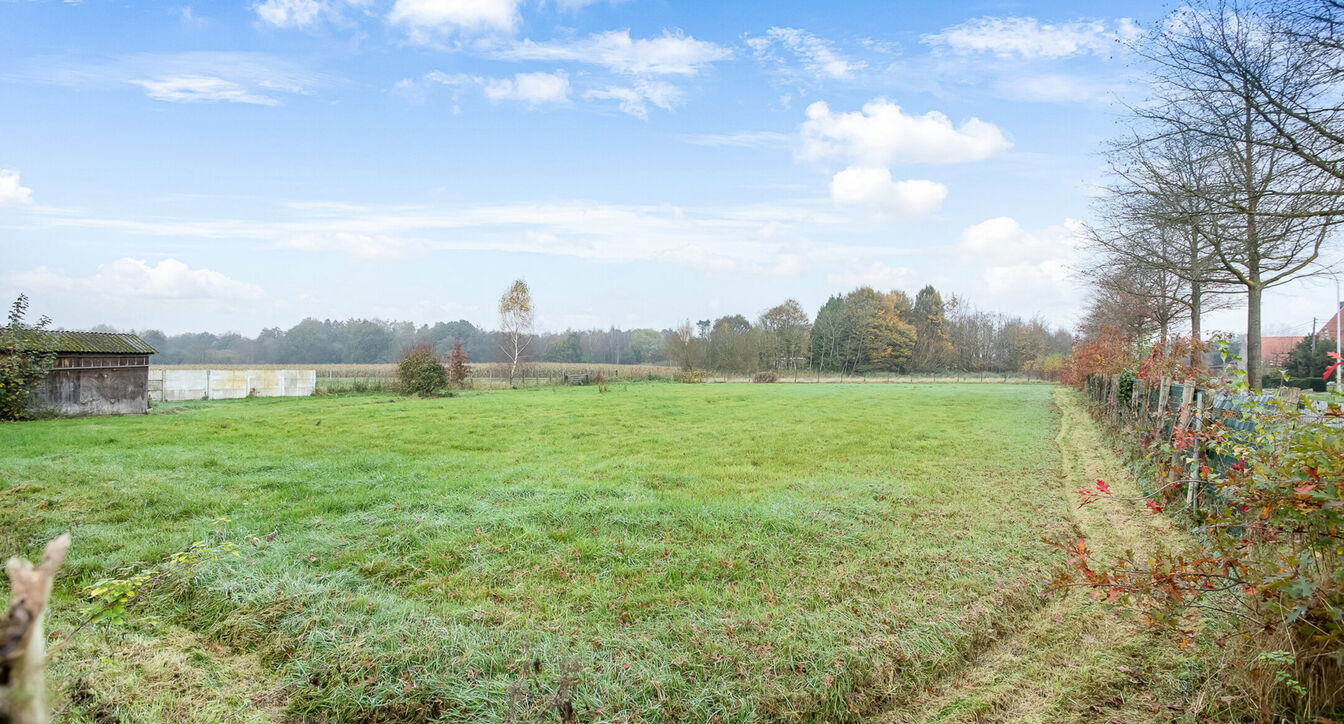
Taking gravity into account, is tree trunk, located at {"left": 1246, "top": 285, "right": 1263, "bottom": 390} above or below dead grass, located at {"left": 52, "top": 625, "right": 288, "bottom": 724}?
above

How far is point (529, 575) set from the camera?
4.97m

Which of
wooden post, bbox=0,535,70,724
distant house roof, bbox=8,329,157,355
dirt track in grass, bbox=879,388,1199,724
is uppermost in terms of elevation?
distant house roof, bbox=8,329,157,355

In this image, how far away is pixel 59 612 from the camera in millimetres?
4070

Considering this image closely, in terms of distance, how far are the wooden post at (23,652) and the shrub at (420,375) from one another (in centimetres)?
2611

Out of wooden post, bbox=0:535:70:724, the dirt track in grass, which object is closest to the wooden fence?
the dirt track in grass

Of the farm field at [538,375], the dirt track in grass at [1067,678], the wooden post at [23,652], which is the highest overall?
the wooden post at [23,652]

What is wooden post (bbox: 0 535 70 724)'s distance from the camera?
82 centimetres

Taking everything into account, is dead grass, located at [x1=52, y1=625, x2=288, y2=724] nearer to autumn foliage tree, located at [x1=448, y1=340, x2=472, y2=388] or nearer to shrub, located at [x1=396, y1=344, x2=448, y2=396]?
shrub, located at [x1=396, y1=344, x2=448, y2=396]

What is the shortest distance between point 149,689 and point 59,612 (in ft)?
5.13

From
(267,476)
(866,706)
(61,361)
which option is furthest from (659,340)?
(866,706)

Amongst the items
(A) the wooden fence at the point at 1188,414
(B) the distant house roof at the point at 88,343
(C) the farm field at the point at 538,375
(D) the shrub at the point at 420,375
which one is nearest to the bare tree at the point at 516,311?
(C) the farm field at the point at 538,375

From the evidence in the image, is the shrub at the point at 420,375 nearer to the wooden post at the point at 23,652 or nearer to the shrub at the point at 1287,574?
the shrub at the point at 1287,574

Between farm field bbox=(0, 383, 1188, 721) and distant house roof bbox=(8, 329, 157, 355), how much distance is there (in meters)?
6.40

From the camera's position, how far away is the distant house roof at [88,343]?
15102mm
